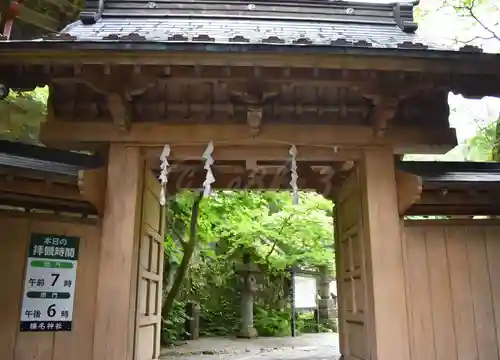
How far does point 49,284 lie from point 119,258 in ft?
2.41

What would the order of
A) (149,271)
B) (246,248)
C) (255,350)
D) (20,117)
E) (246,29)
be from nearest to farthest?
(149,271) → (246,29) → (20,117) → (255,350) → (246,248)

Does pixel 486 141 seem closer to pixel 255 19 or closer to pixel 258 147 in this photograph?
pixel 255 19

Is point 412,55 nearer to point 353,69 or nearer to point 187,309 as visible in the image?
point 353,69

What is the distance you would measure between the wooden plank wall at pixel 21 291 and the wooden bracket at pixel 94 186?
0.31m

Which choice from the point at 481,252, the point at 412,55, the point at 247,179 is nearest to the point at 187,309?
the point at 247,179

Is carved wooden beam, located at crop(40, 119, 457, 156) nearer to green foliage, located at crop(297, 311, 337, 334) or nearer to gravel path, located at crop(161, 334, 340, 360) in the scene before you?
gravel path, located at crop(161, 334, 340, 360)

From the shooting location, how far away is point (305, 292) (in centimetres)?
1773

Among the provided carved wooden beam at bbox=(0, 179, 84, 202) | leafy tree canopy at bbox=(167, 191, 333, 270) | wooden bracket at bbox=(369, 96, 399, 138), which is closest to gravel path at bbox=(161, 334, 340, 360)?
leafy tree canopy at bbox=(167, 191, 333, 270)

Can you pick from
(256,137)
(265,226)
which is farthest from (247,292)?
(256,137)

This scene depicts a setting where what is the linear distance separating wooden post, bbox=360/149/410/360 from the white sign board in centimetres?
1309

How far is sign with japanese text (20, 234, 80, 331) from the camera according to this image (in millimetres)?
4137

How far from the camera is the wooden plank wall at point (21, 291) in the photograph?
13.4ft

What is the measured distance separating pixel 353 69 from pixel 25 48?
2.85 metres

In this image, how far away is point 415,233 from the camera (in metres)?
4.57
